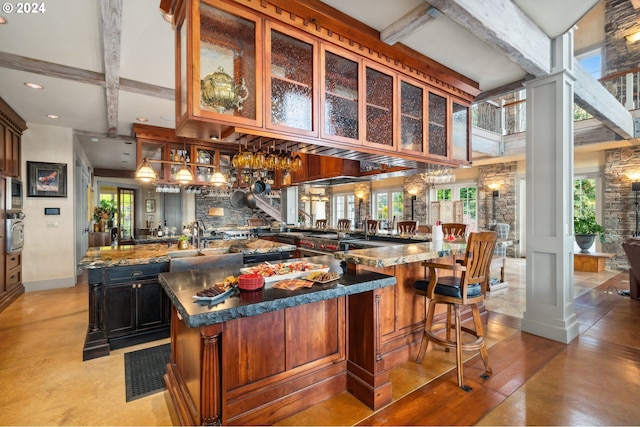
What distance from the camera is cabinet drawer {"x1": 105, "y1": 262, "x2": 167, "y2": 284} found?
9.30 feet

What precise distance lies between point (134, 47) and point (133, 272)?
2.24m

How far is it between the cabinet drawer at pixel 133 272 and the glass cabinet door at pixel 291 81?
2.12 metres

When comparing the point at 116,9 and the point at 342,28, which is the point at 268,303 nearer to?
the point at 342,28

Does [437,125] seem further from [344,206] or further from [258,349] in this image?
[344,206]

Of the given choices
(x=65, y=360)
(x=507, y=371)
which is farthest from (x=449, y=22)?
(x=65, y=360)

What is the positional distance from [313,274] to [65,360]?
2591mm

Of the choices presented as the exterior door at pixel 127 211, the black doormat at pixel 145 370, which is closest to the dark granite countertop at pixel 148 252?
the black doormat at pixel 145 370

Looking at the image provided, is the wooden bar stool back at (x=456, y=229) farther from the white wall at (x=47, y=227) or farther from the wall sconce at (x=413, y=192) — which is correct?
the white wall at (x=47, y=227)

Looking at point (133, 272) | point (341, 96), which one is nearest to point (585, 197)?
point (341, 96)

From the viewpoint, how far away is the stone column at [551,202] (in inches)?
118

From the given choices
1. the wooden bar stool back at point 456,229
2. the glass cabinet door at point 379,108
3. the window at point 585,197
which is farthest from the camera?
the window at point 585,197

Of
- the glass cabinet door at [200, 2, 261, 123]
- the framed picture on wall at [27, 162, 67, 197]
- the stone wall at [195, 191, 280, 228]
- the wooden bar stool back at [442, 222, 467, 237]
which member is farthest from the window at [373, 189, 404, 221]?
the glass cabinet door at [200, 2, 261, 123]

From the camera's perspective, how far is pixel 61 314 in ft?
12.7

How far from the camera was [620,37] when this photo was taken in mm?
6648
